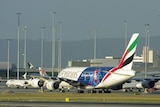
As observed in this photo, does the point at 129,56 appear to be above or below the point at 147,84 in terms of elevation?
above

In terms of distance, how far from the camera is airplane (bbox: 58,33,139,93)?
10138 cm

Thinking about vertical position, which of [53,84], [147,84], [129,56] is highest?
[129,56]

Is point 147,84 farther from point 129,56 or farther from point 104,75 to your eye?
point 129,56

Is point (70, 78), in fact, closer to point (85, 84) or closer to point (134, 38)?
point (85, 84)

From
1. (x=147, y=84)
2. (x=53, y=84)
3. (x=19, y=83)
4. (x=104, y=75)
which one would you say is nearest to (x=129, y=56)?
(x=104, y=75)

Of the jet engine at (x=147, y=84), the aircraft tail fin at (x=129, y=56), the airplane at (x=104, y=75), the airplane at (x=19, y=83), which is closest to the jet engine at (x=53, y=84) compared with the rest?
the airplane at (x=104, y=75)

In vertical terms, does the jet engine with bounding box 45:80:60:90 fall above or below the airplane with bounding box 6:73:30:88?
above

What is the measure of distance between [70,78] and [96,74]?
29.6ft

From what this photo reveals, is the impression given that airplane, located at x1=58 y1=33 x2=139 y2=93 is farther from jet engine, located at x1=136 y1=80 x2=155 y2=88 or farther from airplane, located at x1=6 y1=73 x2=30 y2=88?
airplane, located at x1=6 y1=73 x2=30 y2=88

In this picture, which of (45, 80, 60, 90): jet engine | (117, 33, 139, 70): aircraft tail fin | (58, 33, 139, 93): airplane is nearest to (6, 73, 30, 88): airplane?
(45, 80, 60, 90): jet engine

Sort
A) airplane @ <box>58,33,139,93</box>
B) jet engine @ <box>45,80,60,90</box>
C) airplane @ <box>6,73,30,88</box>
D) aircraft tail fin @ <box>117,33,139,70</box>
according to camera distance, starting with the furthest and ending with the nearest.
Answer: airplane @ <box>6,73,30,88</box>
jet engine @ <box>45,80,60,90</box>
airplane @ <box>58,33,139,93</box>
aircraft tail fin @ <box>117,33,139,70</box>

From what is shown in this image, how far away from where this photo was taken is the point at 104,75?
105875 millimetres

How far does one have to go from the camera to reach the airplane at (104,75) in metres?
101

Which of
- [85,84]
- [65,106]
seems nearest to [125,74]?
[85,84]
